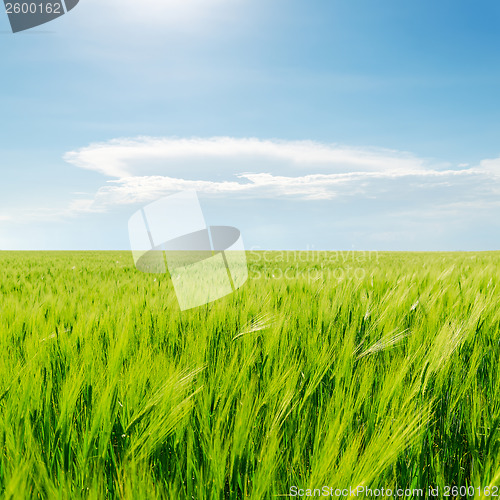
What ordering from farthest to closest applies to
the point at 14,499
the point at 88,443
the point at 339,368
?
the point at 339,368
the point at 88,443
the point at 14,499

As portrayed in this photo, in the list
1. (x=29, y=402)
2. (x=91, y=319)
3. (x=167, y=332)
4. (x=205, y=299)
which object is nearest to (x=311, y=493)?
(x=29, y=402)

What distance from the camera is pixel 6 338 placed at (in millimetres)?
1632

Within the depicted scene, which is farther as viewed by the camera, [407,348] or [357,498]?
[407,348]

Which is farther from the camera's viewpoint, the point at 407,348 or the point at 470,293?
the point at 470,293

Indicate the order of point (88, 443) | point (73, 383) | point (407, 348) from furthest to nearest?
1. point (407, 348)
2. point (73, 383)
3. point (88, 443)

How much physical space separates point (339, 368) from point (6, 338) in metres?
1.44

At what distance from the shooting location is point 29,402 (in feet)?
3.29

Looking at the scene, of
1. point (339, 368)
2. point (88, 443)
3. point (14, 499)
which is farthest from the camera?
point (339, 368)

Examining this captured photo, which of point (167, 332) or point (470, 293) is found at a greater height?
point (167, 332)

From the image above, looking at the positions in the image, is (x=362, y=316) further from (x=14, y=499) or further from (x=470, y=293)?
(x=14, y=499)

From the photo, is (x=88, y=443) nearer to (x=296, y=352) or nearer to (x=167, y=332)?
(x=296, y=352)

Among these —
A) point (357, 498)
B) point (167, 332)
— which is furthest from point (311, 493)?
point (167, 332)

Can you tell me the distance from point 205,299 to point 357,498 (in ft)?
5.98

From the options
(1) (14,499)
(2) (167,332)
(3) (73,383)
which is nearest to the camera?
(1) (14,499)
